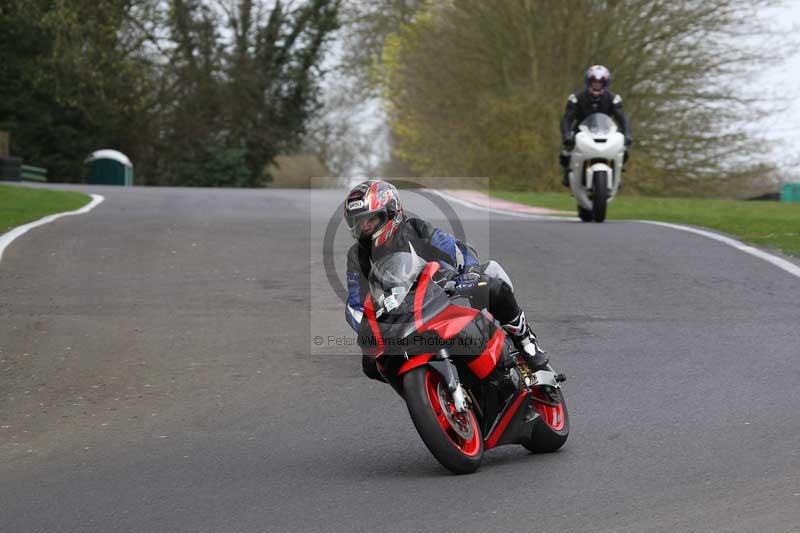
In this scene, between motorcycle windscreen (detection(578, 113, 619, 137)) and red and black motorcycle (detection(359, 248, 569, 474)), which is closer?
red and black motorcycle (detection(359, 248, 569, 474))

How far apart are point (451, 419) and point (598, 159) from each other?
11.9 m

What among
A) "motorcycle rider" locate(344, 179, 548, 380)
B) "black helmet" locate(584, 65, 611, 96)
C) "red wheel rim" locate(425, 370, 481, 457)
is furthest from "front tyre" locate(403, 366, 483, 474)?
"black helmet" locate(584, 65, 611, 96)

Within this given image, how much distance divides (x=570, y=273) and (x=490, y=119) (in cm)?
2331

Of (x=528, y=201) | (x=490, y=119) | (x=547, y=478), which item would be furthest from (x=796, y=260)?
(x=490, y=119)

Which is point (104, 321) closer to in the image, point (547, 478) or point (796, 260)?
point (547, 478)

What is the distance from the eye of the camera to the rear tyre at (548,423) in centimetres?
728

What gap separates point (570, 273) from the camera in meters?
13.9

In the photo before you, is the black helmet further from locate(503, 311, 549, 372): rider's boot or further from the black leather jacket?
locate(503, 311, 549, 372): rider's boot

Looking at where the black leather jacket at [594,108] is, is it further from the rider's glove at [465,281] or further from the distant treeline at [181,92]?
the distant treeline at [181,92]

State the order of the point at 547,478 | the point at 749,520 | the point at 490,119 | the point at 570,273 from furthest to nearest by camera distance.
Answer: the point at 490,119
the point at 570,273
the point at 547,478
the point at 749,520

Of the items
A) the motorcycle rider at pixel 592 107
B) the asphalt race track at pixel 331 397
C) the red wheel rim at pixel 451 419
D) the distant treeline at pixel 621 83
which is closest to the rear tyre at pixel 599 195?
the motorcycle rider at pixel 592 107

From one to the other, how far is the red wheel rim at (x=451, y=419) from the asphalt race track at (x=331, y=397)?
0.67ft

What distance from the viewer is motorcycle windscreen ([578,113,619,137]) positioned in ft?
60.1

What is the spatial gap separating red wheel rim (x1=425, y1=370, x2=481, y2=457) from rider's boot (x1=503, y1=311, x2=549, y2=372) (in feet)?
2.30
